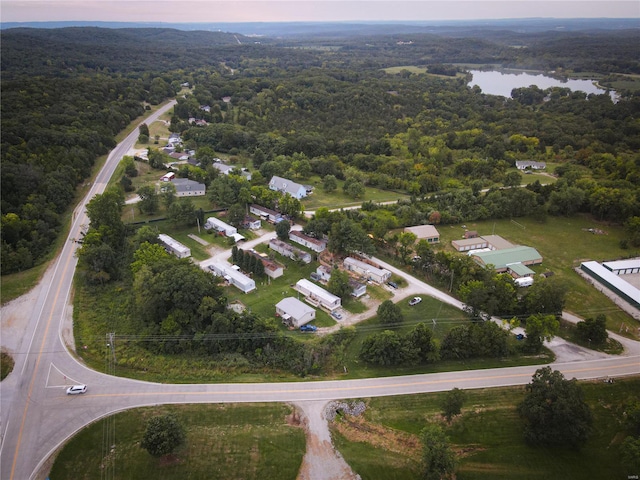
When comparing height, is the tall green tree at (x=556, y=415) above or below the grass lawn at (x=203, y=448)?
above

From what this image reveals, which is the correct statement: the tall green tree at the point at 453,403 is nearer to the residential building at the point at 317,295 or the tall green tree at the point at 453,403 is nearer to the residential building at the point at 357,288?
the residential building at the point at 317,295

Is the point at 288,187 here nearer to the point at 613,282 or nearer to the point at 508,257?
the point at 508,257

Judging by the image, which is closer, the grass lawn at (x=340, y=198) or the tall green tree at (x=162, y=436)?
the tall green tree at (x=162, y=436)

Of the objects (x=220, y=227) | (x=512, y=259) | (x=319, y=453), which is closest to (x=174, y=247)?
(x=220, y=227)

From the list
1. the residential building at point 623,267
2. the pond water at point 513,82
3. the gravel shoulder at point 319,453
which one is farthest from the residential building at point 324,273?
the pond water at point 513,82

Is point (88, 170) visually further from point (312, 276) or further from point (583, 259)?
point (583, 259)

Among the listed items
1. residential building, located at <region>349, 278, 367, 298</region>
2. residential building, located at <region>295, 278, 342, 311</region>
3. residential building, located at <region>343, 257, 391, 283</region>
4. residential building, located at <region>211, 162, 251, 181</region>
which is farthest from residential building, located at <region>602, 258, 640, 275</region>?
residential building, located at <region>211, 162, 251, 181</region>

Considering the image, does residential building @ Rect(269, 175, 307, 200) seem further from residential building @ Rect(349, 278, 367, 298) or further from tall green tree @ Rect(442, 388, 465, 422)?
tall green tree @ Rect(442, 388, 465, 422)
